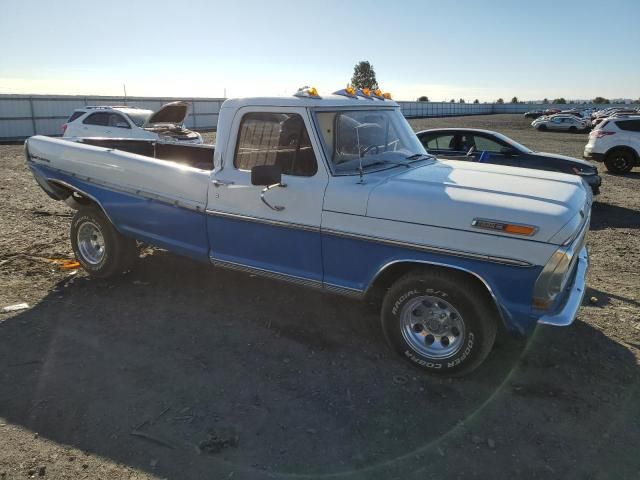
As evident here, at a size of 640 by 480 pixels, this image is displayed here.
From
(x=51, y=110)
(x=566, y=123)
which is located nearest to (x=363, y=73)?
(x=566, y=123)

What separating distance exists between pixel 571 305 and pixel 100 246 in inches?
190

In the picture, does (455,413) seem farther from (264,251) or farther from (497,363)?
(264,251)

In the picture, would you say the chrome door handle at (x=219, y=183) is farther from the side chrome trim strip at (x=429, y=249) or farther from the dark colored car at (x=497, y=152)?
the dark colored car at (x=497, y=152)

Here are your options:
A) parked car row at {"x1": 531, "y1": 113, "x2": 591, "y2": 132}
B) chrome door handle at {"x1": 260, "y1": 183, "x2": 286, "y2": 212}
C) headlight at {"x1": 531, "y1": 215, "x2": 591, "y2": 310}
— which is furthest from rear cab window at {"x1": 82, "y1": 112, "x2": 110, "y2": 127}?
parked car row at {"x1": 531, "y1": 113, "x2": 591, "y2": 132}

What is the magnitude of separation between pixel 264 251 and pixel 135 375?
144 centimetres

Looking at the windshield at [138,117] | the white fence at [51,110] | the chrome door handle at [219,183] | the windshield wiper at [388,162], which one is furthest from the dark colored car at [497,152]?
the white fence at [51,110]

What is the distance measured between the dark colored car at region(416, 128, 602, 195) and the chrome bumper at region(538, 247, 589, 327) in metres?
5.88

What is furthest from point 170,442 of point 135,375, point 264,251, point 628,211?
point 628,211

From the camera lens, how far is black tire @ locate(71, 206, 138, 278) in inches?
218

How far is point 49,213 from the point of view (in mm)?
8695

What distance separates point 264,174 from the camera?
12.5 feet

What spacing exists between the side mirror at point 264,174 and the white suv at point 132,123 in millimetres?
10643

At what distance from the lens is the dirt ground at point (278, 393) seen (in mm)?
3051

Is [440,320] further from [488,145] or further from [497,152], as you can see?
[488,145]
